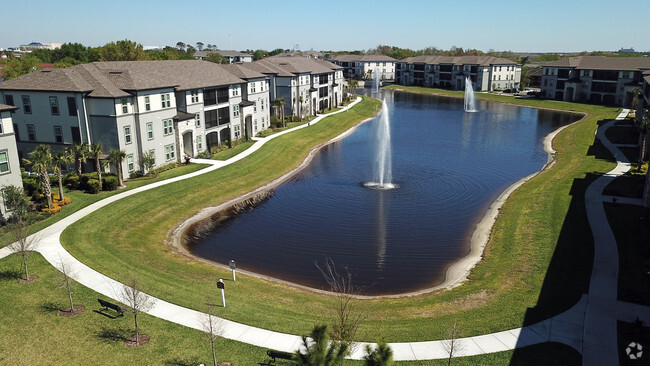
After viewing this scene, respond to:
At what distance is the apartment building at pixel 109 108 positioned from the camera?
45969 millimetres

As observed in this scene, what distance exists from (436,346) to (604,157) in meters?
47.5

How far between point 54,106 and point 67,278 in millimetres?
29034

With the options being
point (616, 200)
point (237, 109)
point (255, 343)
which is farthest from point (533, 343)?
point (237, 109)

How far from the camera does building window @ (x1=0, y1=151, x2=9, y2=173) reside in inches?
1340

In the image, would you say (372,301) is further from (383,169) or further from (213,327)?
(383,169)

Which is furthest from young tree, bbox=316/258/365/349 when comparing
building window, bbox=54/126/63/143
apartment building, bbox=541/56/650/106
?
apartment building, bbox=541/56/650/106

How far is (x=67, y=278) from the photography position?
2384 cm

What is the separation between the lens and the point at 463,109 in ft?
367

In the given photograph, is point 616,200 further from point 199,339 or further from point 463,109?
point 463,109

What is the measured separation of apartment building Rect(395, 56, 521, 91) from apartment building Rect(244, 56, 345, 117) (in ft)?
190

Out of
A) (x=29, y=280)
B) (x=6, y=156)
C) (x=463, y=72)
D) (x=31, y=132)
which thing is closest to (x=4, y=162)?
(x=6, y=156)

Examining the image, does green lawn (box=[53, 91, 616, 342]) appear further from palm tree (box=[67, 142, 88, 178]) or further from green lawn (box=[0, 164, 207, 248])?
palm tree (box=[67, 142, 88, 178])

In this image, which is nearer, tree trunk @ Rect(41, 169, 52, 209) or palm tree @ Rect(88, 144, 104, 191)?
tree trunk @ Rect(41, 169, 52, 209)

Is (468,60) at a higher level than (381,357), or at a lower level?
higher
